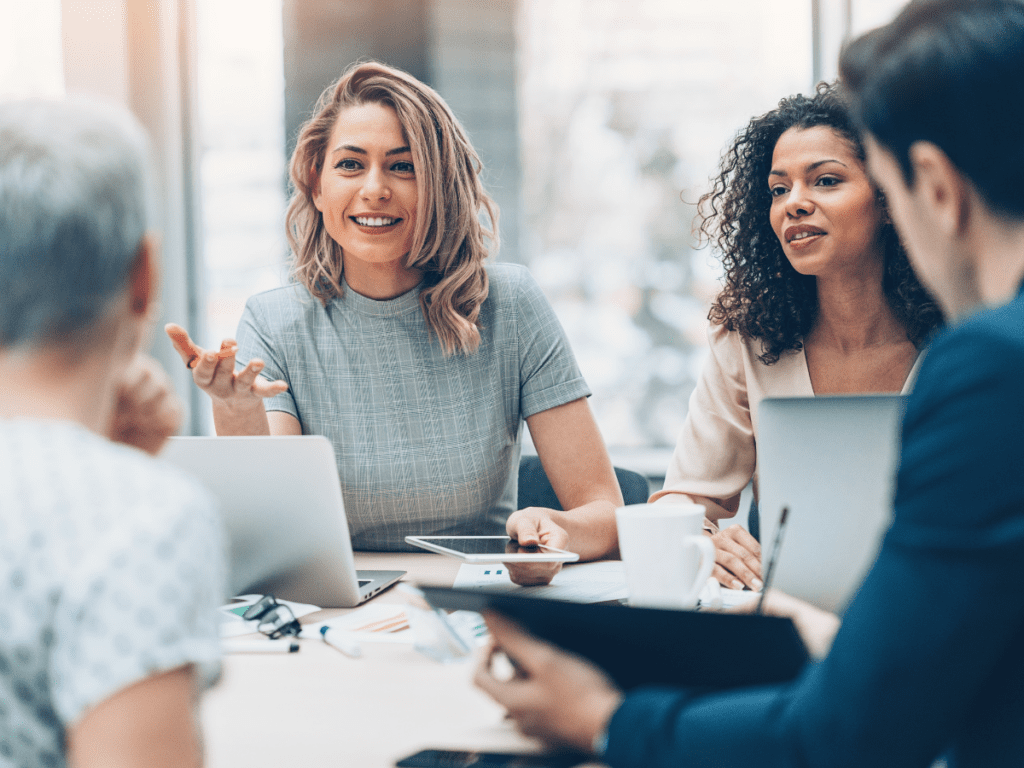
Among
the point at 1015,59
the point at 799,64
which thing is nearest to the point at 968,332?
the point at 1015,59

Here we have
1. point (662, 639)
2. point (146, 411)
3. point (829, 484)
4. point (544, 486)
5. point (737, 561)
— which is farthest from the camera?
point (544, 486)

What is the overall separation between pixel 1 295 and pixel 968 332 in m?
0.64

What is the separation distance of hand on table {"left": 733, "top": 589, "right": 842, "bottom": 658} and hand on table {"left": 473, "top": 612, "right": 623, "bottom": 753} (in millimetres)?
257

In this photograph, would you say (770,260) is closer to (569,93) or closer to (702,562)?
(702,562)

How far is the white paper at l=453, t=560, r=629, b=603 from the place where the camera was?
126 cm

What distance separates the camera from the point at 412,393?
6.28 ft

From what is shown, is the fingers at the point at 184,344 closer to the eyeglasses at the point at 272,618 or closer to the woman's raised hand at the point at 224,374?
the woman's raised hand at the point at 224,374

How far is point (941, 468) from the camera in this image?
0.58 m

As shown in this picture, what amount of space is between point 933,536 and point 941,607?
0.05 metres

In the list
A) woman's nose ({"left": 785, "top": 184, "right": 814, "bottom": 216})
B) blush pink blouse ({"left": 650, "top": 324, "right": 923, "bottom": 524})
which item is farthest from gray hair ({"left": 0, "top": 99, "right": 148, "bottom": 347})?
woman's nose ({"left": 785, "top": 184, "right": 814, "bottom": 216})

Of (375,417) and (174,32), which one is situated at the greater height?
(174,32)

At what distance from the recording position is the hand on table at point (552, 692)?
71 cm

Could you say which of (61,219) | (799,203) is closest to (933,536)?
(61,219)

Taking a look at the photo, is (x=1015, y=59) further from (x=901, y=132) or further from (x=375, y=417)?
(x=375, y=417)
